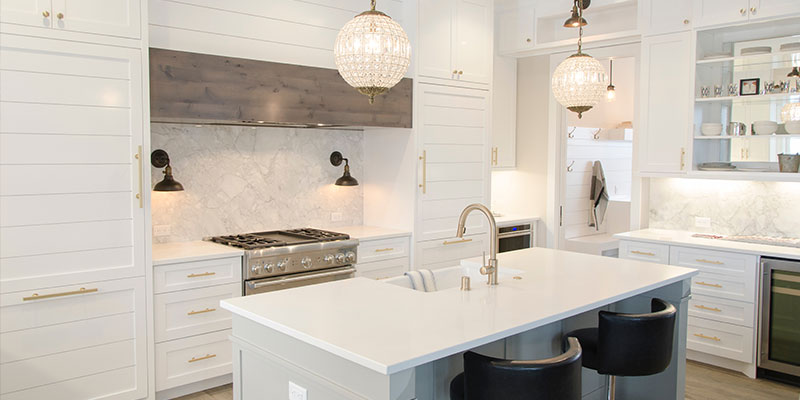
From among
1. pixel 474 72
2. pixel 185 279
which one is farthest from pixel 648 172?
pixel 185 279

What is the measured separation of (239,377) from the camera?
2441mm

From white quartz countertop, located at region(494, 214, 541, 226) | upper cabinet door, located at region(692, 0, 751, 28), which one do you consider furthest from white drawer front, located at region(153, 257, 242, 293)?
upper cabinet door, located at region(692, 0, 751, 28)

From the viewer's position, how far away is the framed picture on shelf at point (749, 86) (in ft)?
14.2

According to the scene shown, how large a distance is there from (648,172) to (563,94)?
1874 millimetres

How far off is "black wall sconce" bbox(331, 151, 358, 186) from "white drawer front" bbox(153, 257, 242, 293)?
4.16ft

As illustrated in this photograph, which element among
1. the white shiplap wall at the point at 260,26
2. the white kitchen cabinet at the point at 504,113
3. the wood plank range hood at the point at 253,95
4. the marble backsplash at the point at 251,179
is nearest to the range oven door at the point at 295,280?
the marble backsplash at the point at 251,179

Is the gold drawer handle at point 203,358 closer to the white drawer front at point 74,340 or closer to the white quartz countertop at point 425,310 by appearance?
the white drawer front at point 74,340

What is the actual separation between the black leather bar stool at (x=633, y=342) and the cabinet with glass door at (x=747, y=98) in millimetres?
2291

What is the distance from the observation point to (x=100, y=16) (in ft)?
10.4

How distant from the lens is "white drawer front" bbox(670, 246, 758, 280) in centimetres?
405

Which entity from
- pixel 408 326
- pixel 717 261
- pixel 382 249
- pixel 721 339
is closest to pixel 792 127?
pixel 717 261

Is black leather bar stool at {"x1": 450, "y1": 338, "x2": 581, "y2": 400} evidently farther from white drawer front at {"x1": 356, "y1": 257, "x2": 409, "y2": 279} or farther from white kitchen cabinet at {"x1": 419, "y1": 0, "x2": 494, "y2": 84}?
white kitchen cabinet at {"x1": 419, "y1": 0, "x2": 494, "y2": 84}

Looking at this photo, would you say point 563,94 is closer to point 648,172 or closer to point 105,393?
point 648,172

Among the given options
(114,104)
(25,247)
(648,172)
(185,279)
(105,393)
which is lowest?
(105,393)
